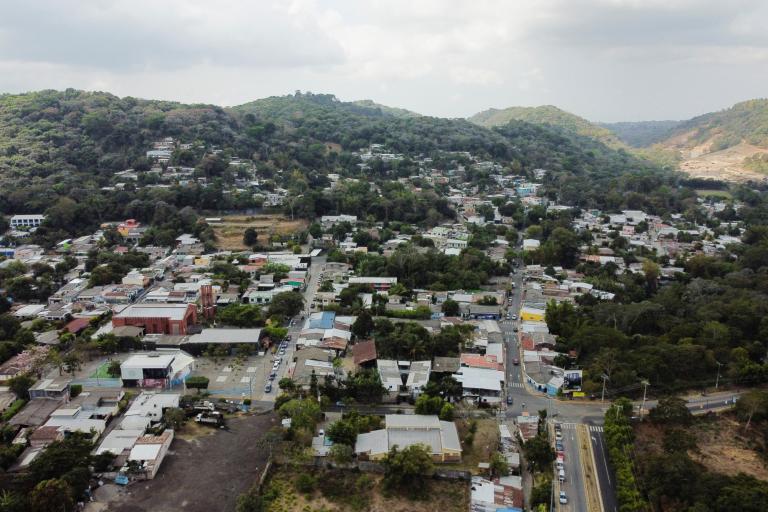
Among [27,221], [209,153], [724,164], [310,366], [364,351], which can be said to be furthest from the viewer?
[724,164]

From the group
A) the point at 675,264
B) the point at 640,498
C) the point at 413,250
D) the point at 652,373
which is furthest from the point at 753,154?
the point at 640,498

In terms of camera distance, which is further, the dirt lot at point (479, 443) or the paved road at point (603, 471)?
the dirt lot at point (479, 443)

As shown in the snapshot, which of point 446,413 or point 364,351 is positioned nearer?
point 446,413

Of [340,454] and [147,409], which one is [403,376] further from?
[147,409]

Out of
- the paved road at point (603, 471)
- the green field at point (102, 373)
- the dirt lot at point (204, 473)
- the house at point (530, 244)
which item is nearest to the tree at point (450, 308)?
the paved road at point (603, 471)

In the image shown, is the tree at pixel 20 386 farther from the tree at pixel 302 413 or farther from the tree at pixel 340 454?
the tree at pixel 340 454

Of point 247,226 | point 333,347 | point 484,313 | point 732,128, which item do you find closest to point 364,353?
point 333,347
